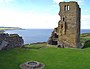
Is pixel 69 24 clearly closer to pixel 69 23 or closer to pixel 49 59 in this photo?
pixel 69 23

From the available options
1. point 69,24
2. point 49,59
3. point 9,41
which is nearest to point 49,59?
point 49,59

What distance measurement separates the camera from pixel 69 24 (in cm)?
3734

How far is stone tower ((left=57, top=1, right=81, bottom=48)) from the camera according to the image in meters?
36.9

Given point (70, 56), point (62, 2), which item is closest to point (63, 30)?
point (62, 2)

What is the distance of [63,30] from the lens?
3809 cm

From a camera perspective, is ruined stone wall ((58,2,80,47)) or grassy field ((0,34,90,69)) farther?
ruined stone wall ((58,2,80,47))

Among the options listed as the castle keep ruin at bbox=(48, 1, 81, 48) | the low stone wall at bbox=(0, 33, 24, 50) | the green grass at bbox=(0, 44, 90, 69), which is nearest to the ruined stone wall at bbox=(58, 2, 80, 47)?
the castle keep ruin at bbox=(48, 1, 81, 48)

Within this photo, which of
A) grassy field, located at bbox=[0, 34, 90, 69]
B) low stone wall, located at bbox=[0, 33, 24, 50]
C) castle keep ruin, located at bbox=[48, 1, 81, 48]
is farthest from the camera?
castle keep ruin, located at bbox=[48, 1, 81, 48]

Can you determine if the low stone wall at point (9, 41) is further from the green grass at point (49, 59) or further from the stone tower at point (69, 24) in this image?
the stone tower at point (69, 24)

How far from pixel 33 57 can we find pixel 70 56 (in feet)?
14.9

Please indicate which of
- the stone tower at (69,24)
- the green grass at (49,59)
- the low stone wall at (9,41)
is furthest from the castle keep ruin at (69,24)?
the green grass at (49,59)

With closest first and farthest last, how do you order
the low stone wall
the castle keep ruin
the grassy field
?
the grassy field
the low stone wall
the castle keep ruin

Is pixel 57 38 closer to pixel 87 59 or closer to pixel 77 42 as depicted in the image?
pixel 77 42

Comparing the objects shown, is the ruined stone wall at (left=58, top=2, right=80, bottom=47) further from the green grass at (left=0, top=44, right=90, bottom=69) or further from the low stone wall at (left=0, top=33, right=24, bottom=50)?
the green grass at (left=0, top=44, right=90, bottom=69)
